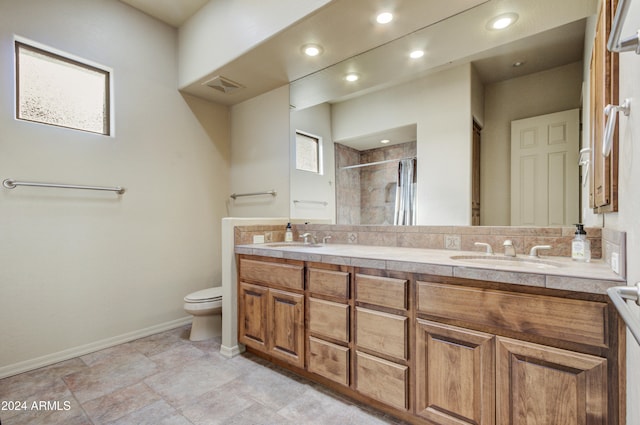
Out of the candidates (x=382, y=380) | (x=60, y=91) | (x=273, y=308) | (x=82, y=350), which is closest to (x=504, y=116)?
(x=382, y=380)

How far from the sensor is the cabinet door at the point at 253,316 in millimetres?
2117

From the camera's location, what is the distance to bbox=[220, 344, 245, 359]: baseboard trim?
90.8 inches

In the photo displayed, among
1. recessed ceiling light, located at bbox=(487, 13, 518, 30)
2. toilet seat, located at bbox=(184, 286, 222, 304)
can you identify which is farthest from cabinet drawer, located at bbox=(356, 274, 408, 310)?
recessed ceiling light, located at bbox=(487, 13, 518, 30)

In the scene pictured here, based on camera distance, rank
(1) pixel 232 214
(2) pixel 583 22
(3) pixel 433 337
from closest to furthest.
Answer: (3) pixel 433 337 < (2) pixel 583 22 < (1) pixel 232 214

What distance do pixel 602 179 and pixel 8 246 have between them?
3.31 meters

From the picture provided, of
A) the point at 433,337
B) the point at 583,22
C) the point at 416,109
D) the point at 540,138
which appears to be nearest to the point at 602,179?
the point at 540,138

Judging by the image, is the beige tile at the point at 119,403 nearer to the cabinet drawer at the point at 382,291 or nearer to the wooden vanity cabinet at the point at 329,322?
the wooden vanity cabinet at the point at 329,322

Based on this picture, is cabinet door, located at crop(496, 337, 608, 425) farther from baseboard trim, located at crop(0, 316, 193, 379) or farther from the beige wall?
baseboard trim, located at crop(0, 316, 193, 379)

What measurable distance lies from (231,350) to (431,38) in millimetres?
2613

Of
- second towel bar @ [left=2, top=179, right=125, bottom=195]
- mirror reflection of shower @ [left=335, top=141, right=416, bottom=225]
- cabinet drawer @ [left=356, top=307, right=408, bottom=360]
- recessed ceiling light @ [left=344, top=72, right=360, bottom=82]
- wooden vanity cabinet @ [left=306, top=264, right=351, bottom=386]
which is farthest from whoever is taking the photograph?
recessed ceiling light @ [left=344, top=72, right=360, bottom=82]

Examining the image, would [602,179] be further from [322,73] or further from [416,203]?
[322,73]

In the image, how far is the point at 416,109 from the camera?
2.12m

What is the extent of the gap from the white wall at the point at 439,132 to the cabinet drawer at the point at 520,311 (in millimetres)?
726

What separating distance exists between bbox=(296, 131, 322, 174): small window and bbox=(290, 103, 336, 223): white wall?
37 millimetres
